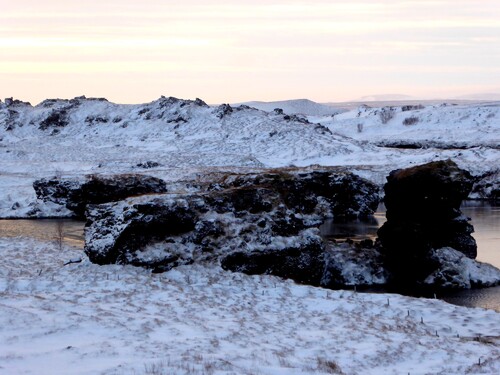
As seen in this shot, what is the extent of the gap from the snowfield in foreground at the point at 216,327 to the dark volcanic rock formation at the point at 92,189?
29275mm

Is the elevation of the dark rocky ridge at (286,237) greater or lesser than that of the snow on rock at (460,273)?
greater

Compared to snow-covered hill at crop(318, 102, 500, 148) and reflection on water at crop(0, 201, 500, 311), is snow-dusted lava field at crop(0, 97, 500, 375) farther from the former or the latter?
snow-covered hill at crop(318, 102, 500, 148)

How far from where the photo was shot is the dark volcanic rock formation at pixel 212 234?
29391mm

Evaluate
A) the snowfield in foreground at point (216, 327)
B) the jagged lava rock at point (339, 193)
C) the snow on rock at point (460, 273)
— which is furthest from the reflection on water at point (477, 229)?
the snowfield in foreground at point (216, 327)

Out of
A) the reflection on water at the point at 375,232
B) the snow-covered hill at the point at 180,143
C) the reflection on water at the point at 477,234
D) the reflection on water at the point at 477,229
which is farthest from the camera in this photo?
the snow-covered hill at the point at 180,143

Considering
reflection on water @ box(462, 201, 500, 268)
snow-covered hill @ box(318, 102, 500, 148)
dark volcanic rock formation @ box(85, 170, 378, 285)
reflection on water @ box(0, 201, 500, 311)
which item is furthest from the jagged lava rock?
snow-covered hill @ box(318, 102, 500, 148)

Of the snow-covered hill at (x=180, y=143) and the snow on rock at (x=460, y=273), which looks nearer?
the snow on rock at (x=460, y=273)

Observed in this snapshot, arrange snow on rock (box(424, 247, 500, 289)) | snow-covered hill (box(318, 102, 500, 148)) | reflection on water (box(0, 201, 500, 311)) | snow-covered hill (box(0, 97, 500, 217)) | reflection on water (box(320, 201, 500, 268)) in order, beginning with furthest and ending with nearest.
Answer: snow-covered hill (box(318, 102, 500, 148)), snow-covered hill (box(0, 97, 500, 217)), reflection on water (box(320, 201, 500, 268)), snow on rock (box(424, 247, 500, 289)), reflection on water (box(0, 201, 500, 311))

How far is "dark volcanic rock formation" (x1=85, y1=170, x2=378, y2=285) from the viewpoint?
29391 millimetres

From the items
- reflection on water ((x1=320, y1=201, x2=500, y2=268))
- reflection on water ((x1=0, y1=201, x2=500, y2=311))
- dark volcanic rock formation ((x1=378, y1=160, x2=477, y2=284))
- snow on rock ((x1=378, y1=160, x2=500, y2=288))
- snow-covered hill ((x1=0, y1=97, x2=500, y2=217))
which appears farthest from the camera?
snow-covered hill ((x1=0, y1=97, x2=500, y2=217))

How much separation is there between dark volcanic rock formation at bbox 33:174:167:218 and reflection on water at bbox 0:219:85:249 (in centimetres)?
269

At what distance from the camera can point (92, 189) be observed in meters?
61.4

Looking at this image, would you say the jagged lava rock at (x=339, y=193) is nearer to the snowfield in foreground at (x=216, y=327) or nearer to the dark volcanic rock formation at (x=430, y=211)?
the dark volcanic rock formation at (x=430, y=211)

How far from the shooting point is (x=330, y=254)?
34531mm
